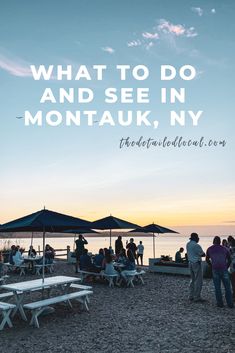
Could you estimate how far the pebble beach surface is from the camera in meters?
6.09

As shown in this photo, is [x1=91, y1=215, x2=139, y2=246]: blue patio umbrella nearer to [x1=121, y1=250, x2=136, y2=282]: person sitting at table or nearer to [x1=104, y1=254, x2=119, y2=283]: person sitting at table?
[x1=121, y1=250, x2=136, y2=282]: person sitting at table

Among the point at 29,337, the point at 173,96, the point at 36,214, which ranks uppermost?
the point at 173,96

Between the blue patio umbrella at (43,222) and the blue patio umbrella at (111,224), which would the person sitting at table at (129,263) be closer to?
the blue patio umbrella at (111,224)

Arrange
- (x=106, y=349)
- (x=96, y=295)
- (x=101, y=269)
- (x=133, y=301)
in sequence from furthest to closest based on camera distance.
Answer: (x=101, y=269)
(x=96, y=295)
(x=133, y=301)
(x=106, y=349)

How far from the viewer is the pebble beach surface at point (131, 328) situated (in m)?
6.09

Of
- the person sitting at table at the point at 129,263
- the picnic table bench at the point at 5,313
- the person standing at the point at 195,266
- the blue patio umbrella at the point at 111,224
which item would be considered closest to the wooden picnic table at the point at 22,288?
the picnic table bench at the point at 5,313

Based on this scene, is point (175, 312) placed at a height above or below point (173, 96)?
below

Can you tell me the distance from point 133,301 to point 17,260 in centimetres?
736

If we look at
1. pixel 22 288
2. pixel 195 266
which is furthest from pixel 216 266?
pixel 22 288

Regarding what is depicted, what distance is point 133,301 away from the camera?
9.79 metres

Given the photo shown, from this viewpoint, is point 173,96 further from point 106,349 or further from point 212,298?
point 106,349

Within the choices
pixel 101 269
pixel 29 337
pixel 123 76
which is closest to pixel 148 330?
pixel 29 337

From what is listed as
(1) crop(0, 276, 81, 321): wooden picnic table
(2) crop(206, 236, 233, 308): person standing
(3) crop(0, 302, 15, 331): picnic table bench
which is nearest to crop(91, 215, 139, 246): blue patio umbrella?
(1) crop(0, 276, 81, 321): wooden picnic table

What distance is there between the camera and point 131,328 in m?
7.17
